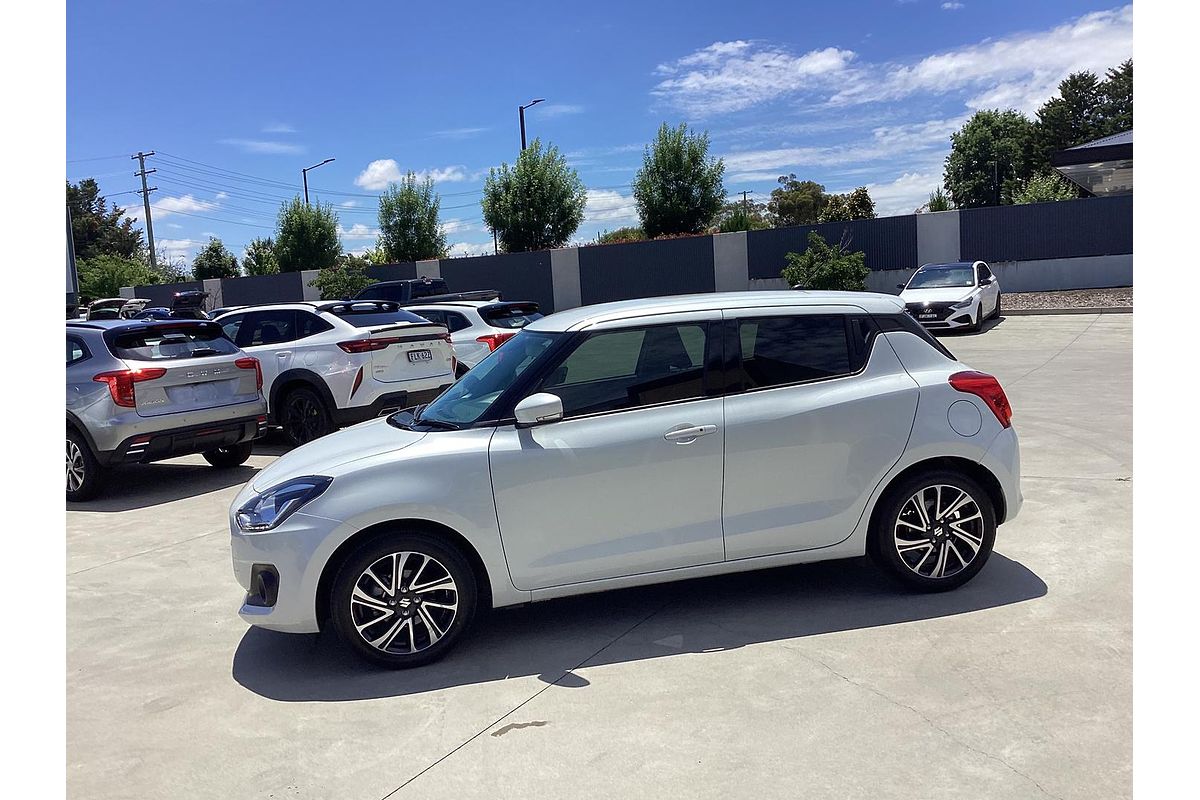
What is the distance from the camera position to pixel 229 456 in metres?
10.5

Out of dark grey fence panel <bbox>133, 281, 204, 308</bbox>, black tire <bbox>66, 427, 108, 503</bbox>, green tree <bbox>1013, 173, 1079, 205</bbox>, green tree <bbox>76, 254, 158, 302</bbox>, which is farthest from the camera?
green tree <bbox>76, 254, 158, 302</bbox>

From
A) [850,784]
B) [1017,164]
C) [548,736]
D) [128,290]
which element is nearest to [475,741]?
[548,736]

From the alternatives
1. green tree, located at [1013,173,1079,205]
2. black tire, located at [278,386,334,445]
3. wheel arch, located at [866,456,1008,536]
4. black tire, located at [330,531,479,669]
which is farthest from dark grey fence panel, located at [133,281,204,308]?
wheel arch, located at [866,456,1008,536]

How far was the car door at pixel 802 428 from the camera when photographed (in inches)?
195

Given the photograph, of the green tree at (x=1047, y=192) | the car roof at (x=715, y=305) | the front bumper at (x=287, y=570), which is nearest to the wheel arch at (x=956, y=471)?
the car roof at (x=715, y=305)

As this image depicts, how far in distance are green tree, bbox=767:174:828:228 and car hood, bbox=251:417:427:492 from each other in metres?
75.4

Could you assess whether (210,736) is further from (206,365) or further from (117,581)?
(206,365)

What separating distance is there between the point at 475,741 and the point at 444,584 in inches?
37.1

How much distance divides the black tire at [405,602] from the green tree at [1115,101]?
8362 centimetres

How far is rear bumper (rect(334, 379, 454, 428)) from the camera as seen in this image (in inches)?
428

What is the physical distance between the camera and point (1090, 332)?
19922mm

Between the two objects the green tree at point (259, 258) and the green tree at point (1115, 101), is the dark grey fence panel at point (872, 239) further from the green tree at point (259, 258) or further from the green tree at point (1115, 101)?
the green tree at point (1115, 101)

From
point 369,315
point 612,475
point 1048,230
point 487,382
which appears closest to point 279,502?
point 487,382

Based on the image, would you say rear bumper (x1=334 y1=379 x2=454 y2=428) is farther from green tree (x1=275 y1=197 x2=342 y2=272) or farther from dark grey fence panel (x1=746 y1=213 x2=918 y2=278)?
green tree (x1=275 y1=197 x2=342 y2=272)
